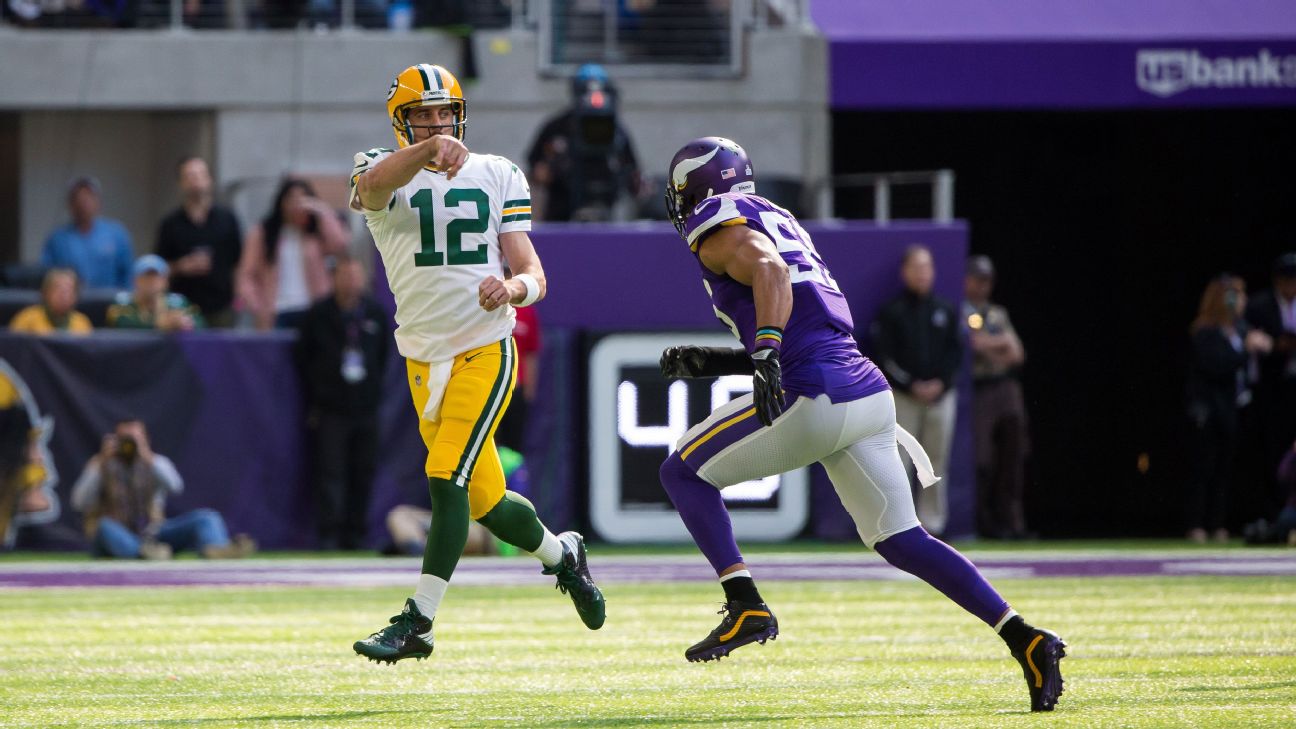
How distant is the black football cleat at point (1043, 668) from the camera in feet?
20.5

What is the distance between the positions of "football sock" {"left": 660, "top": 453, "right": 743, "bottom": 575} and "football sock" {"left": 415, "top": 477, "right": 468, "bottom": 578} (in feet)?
2.67

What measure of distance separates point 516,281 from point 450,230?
0.43 metres

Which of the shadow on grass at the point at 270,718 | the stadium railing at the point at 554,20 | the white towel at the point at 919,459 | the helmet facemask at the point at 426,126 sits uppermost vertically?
the stadium railing at the point at 554,20

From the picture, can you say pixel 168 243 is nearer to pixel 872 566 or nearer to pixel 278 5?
pixel 278 5

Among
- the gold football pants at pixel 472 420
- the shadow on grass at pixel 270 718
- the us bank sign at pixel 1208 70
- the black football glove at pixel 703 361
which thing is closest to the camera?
the shadow on grass at pixel 270 718

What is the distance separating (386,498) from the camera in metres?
15.3

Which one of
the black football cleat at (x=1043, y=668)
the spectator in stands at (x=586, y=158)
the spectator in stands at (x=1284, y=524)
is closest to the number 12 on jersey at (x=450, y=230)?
the black football cleat at (x=1043, y=668)

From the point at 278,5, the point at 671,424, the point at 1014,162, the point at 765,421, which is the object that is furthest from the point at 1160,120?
the point at 765,421

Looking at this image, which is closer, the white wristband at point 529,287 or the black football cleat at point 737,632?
the black football cleat at point 737,632

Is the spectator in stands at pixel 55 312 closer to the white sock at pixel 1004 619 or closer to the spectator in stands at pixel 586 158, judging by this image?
the spectator in stands at pixel 586 158

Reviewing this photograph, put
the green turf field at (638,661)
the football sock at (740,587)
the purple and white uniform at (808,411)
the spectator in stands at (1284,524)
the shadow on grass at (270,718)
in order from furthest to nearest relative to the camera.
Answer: the spectator in stands at (1284,524), the football sock at (740,587), the purple and white uniform at (808,411), the green turf field at (638,661), the shadow on grass at (270,718)

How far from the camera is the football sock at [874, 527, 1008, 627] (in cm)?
650

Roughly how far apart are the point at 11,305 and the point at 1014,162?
9.52 metres

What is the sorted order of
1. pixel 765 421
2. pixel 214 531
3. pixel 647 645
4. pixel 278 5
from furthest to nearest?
1. pixel 278 5
2. pixel 214 531
3. pixel 647 645
4. pixel 765 421
